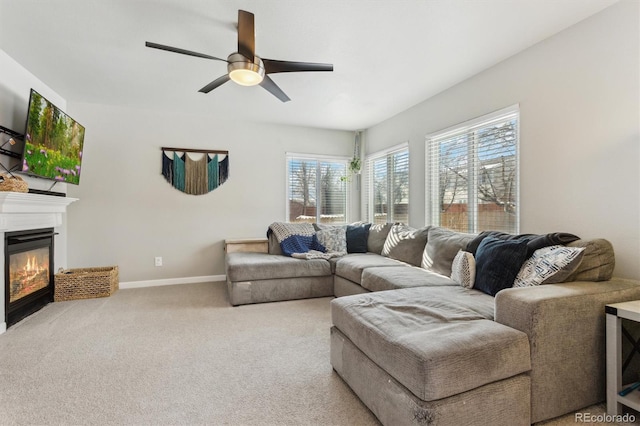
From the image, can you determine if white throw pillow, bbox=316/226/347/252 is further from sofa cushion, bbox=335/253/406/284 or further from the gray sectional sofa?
the gray sectional sofa

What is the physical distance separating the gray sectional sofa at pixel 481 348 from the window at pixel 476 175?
920mm

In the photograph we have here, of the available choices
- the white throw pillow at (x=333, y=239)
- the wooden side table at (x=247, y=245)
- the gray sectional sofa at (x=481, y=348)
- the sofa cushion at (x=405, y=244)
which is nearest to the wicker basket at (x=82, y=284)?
the wooden side table at (x=247, y=245)

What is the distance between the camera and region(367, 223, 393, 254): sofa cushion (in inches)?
159

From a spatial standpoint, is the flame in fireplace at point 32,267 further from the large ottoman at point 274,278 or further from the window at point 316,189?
the window at point 316,189

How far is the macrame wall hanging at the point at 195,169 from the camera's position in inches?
168

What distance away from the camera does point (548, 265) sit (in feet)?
6.02

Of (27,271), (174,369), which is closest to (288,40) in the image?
(174,369)

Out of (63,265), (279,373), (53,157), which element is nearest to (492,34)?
(279,373)

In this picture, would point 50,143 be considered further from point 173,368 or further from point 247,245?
point 173,368

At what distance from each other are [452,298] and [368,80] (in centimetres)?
235

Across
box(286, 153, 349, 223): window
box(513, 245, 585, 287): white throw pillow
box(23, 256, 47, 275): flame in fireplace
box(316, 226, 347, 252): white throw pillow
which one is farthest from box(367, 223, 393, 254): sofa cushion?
box(23, 256, 47, 275): flame in fireplace

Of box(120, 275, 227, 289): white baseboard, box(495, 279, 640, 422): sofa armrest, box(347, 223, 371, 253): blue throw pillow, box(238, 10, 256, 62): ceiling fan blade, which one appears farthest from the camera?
box(347, 223, 371, 253): blue throw pillow

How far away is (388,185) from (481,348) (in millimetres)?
3498

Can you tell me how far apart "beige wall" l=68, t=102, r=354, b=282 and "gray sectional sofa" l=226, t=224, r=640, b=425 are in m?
3.09
